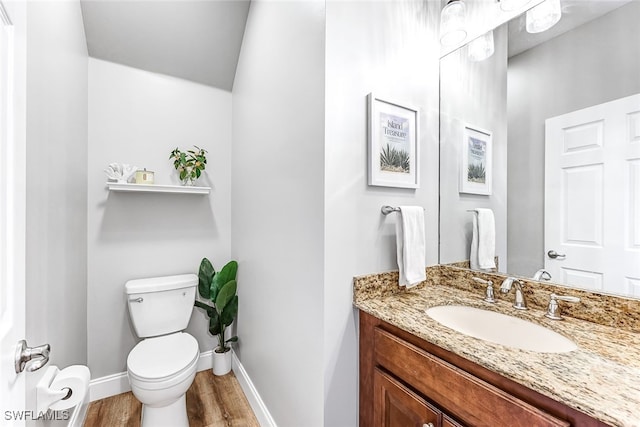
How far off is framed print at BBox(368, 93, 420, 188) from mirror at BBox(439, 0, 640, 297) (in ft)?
0.89

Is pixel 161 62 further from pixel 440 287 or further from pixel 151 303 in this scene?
pixel 440 287

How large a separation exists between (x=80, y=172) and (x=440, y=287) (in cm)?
218

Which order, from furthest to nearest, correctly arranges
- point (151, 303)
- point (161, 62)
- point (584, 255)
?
1. point (161, 62)
2. point (151, 303)
3. point (584, 255)

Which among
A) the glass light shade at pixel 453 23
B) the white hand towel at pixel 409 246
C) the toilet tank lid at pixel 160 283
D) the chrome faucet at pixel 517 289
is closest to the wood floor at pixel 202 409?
the toilet tank lid at pixel 160 283

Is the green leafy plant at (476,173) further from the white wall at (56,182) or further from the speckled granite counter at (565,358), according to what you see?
the white wall at (56,182)

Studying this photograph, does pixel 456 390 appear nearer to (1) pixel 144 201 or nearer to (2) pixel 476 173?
(2) pixel 476 173

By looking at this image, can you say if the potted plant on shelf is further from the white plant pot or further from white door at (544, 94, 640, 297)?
white door at (544, 94, 640, 297)

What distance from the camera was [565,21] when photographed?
1.09 meters

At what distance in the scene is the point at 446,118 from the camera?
1.49 metres

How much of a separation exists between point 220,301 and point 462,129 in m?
1.87

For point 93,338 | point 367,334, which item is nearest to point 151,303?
point 93,338

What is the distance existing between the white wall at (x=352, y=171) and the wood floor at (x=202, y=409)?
0.92 m

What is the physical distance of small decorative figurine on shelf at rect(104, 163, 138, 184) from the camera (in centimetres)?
181

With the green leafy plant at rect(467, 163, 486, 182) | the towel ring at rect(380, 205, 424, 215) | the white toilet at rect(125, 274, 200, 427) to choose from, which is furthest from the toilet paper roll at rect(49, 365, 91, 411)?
the green leafy plant at rect(467, 163, 486, 182)
